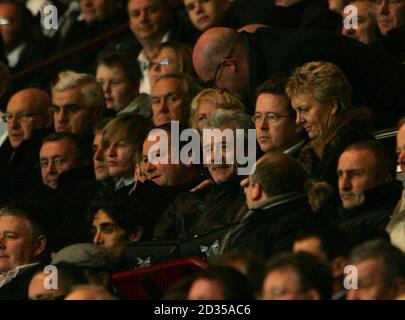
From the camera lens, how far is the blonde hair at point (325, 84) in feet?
30.3

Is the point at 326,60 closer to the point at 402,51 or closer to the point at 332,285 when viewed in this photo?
the point at 402,51

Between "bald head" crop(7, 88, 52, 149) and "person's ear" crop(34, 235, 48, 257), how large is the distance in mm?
1894

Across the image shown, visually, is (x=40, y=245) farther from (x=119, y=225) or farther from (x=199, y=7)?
(x=199, y=7)

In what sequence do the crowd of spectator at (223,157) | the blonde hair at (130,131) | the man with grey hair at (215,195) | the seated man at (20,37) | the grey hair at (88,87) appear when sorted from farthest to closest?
the seated man at (20,37) < the grey hair at (88,87) < the blonde hair at (130,131) < the man with grey hair at (215,195) < the crowd of spectator at (223,157)

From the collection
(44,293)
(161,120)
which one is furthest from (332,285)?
(161,120)

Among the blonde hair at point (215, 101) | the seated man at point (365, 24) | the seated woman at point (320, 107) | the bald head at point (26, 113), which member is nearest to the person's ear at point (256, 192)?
the seated woman at point (320, 107)

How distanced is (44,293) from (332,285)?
1.87 metres

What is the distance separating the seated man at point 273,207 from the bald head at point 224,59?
1.52 m

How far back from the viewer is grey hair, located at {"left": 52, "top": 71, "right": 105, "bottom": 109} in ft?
38.4

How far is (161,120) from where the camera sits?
10852 millimetres

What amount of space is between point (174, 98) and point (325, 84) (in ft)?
5.58

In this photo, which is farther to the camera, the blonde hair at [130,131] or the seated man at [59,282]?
the blonde hair at [130,131]

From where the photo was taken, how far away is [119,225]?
992cm

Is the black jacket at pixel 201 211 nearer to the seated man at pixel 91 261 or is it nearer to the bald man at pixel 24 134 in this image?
the seated man at pixel 91 261
